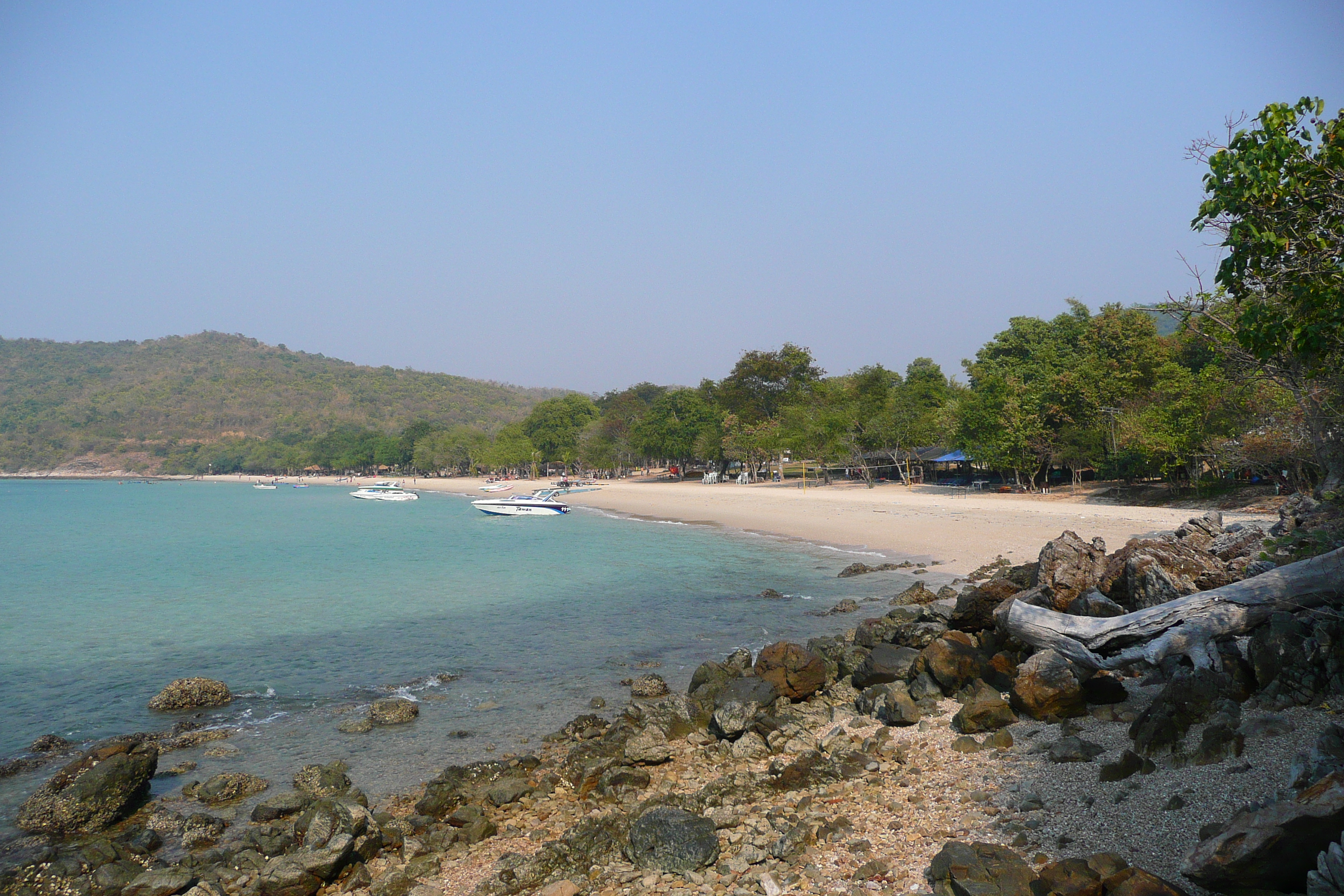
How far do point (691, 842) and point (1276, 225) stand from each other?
7.04 meters

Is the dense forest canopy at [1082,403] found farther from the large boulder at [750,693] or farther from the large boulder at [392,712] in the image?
the large boulder at [392,712]

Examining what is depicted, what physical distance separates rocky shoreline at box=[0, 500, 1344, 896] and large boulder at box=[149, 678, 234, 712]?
1363 millimetres

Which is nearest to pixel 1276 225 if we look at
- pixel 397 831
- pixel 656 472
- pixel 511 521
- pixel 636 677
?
pixel 397 831

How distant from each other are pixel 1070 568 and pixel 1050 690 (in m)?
4.19

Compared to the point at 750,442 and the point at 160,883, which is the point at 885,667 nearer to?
the point at 160,883

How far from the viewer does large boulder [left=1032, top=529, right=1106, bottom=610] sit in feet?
35.2

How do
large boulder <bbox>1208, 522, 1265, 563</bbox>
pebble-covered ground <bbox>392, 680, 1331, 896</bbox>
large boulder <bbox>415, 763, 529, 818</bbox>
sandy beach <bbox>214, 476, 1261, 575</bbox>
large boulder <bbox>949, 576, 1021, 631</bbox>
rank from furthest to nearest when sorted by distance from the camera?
sandy beach <bbox>214, 476, 1261, 575</bbox> → large boulder <bbox>949, 576, 1021, 631</bbox> → large boulder <bbox>1208, 522, 1265, 563</bbox> → large boulder <bbox>415, 763, 529, 818</bbox> → pebble-covered ground <bbox>392, 680, 1331, 896</bbox>

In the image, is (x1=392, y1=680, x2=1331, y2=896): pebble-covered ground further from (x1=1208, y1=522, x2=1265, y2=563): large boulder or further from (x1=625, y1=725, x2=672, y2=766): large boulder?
(x1=1208, y1=522, x2=1265, y2=563): large boulder

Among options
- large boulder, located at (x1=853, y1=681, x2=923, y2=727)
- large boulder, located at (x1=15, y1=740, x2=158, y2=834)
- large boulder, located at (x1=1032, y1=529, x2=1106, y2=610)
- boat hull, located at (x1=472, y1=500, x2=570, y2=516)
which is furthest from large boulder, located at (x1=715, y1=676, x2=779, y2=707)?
boat hull, located at (x1=472, y1=500, x2=570, y2=516)

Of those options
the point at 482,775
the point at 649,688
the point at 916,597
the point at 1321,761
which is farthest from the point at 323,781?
the point at 916,597

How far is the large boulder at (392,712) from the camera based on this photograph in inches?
439

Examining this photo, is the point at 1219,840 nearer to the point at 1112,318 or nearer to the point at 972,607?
the point at 972,607

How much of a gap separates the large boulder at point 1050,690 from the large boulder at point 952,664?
57.7 inches

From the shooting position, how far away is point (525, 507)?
2053 inches
